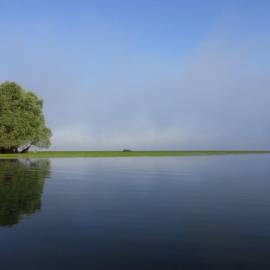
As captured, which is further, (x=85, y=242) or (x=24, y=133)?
(x=24, y=133)

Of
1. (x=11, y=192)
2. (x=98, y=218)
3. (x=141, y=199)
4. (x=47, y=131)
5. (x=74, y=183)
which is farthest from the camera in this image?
(x=47, y=131)

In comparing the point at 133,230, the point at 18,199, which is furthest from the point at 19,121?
the point at 133,230

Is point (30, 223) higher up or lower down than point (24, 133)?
lower down

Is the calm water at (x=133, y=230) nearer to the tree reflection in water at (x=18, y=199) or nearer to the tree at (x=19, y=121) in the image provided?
the tree reflection in water at (x=18, y=199)

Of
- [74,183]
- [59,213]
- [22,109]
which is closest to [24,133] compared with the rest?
[22,109]

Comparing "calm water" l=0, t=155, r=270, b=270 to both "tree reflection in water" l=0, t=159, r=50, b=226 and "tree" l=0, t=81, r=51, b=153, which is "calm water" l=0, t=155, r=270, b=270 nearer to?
"tree reflection in water" l=0, t=159, r=50, b=226

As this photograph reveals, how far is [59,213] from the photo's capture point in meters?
21.0

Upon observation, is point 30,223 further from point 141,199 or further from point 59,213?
point 141,199

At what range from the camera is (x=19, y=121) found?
102625 mm

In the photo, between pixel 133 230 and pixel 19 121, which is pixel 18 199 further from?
pixel 19 121

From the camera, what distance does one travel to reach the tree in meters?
101

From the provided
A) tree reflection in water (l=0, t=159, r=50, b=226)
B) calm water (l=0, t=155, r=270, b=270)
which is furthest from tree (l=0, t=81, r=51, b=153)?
calm water (l=0, t=155, r=270, b=270)

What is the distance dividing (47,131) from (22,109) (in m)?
10.4

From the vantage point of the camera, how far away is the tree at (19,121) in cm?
10119
